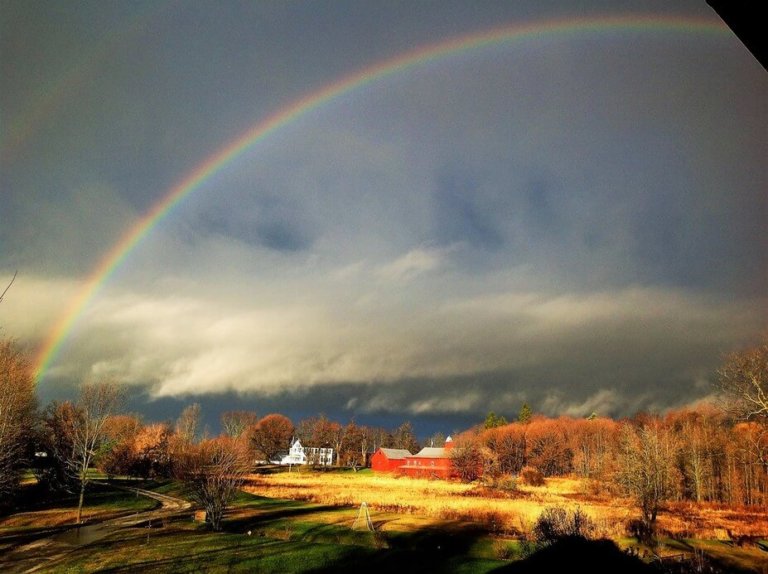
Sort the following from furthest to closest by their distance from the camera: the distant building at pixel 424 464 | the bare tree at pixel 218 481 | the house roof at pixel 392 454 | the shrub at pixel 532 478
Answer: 1. the house roof at pixel 392 454
2. the distant building at pixel 424 464
3. the shrub at pixel 532 478
4. the bare tree at pixel 218 481

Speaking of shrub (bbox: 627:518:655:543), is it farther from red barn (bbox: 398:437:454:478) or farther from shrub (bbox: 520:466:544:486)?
red barn (bbox: 398:437:454:478)

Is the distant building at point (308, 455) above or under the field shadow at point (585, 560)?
under

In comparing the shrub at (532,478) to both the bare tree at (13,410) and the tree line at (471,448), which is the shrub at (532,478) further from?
the bare tree at (13,410)

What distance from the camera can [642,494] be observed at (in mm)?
Answer: 35750

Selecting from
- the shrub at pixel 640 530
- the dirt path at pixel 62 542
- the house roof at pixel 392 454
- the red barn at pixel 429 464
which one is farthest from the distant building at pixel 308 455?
the shrub at pixel 640 530

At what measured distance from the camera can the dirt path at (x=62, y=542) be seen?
21438mm

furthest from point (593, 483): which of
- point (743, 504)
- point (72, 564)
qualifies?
point (72, 564)

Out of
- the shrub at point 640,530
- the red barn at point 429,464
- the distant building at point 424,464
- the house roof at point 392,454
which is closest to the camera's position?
A: the shrub at point 640,530

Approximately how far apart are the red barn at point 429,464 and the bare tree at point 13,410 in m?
74.6

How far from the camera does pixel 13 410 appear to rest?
3725 cm

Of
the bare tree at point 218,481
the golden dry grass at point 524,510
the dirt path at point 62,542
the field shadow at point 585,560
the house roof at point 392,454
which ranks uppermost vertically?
the field shadow at point 585,560

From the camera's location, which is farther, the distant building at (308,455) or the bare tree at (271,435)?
the distant building at (308,455)

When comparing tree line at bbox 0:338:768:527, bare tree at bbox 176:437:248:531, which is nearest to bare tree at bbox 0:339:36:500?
tree line at bbox 0:338:768:527

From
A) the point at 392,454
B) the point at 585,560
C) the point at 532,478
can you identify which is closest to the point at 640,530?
the point at 585,560
